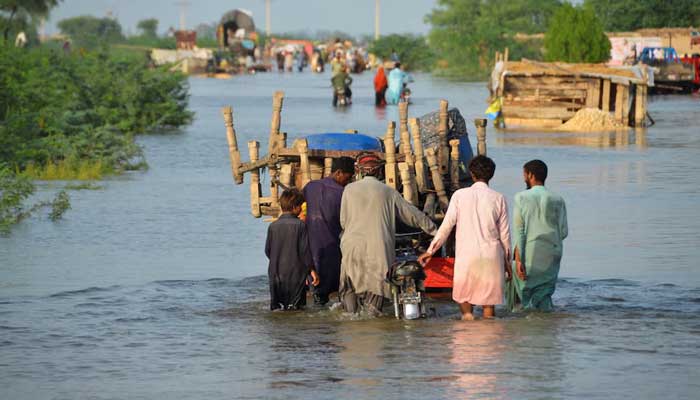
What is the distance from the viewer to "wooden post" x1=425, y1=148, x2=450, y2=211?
11.4 metres

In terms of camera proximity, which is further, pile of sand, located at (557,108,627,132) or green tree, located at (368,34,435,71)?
green tree, located at (368,34,435,71)

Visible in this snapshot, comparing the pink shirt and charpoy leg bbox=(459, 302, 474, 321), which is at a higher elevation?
the pink shirt

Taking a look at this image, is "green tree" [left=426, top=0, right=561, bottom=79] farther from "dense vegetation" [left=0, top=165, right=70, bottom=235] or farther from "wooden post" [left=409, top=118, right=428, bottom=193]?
"wooden post" [left=409, top=118, right=428, bottom=193]

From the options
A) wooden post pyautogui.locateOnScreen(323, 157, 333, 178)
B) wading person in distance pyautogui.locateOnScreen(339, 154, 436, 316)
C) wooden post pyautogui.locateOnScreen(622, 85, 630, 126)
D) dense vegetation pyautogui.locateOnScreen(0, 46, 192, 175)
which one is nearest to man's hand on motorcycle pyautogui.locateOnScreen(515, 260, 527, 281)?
wading person in distance pyautogui.locateOnScreen(339, 154, 436, 316)

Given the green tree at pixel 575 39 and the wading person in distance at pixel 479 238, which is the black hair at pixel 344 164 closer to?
the wading person in distance at pixel 479 238

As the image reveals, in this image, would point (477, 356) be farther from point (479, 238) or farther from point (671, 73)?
point (671, 73)

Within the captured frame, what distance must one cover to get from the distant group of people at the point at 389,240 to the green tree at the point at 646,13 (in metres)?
63.2

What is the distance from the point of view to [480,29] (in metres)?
79.3

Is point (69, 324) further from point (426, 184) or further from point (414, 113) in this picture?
point (414, 113)

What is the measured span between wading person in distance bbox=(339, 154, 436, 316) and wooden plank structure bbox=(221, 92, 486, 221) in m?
0.70

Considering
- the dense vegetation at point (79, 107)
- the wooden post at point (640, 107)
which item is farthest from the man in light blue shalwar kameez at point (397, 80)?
the wooden post at point (640, 107)

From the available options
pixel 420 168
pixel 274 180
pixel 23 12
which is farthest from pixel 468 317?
pixel 23 12

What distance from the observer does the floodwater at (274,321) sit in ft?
29.3

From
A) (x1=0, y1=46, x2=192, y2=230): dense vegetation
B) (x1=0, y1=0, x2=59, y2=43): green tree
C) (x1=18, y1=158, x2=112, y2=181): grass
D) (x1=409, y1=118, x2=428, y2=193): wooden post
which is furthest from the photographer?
(x1=0, y1=0, x2=59, y2=43): green tree
